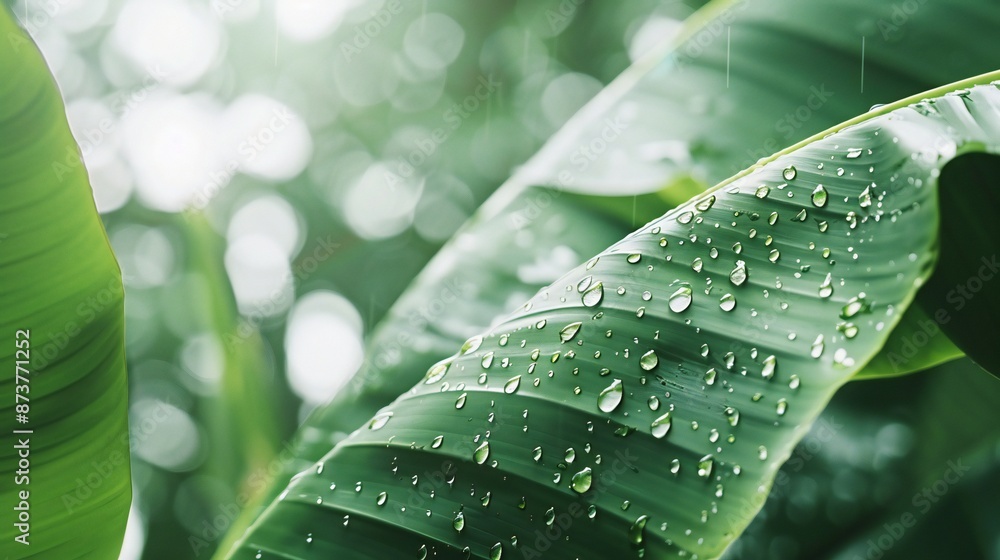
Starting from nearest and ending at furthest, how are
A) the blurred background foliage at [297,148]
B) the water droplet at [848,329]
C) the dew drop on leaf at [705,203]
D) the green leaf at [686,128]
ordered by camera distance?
the water droplet at [848,329]
the dew drop on leaf at [705,203]
the green leaf at [686,128]
the blurred background foliage at [297,148]

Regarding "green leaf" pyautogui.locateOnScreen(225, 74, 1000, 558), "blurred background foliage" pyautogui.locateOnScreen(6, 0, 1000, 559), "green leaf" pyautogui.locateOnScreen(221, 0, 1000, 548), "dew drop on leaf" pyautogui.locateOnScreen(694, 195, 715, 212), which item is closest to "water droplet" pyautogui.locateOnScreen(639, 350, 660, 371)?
"green leaf" pyautogui.locateOnScreen(225, 74, 1000, 558)

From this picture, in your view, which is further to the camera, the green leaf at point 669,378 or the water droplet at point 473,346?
the water droplet at point 473,346

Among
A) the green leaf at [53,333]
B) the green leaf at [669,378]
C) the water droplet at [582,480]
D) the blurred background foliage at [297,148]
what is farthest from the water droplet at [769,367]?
the blurred background foliage at [297,148]

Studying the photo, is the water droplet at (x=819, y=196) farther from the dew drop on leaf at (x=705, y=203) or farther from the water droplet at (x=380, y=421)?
the water droplet at (x=380, y=421)

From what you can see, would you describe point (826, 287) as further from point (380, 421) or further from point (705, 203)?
point (380, 421)

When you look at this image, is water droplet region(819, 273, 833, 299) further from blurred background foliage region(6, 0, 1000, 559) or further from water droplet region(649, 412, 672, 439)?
blurred background foliage region(6, 0, 1000, 559)

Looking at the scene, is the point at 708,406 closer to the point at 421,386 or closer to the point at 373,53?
the point at 421,386

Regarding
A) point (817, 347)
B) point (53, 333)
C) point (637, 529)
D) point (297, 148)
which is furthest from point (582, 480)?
point (297, 148)
